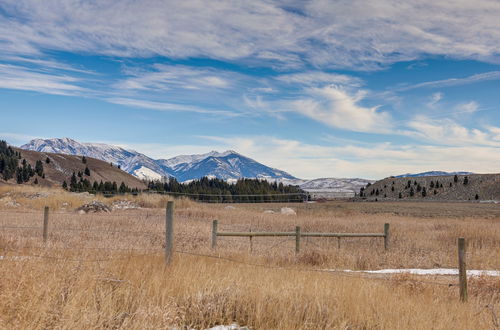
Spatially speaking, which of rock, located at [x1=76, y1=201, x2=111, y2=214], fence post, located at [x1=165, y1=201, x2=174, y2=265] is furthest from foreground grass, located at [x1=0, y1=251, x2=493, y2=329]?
rock, located at [x1=76, y1=201, x2=111, y2=214]

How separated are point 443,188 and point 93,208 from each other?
56508 mm

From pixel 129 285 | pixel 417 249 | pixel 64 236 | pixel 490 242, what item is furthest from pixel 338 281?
pixel 490 242

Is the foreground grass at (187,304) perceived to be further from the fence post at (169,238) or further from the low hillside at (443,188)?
the low hillside at (443,188)

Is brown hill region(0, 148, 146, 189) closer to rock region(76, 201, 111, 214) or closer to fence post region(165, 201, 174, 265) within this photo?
rock region(76, 201, 111, 214)

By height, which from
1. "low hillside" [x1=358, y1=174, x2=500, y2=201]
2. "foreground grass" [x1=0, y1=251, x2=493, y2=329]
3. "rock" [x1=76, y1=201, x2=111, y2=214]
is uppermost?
"low hillside" [x1=358, y1=174, x2=500, y2=201]

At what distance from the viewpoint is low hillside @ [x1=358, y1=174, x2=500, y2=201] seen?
6144cm

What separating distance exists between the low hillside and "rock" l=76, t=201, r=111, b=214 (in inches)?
1682

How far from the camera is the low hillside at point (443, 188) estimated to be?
202 feet

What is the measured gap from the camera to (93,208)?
111 ft

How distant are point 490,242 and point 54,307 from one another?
64.9 ft

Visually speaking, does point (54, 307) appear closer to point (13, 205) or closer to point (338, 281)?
point (338, 281)

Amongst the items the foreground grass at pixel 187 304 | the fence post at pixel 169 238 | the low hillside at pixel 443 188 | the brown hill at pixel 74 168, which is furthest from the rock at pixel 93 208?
the brown hill at pixel 74 168

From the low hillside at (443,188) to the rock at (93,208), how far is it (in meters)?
42.7

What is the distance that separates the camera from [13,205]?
3469 centimetres
